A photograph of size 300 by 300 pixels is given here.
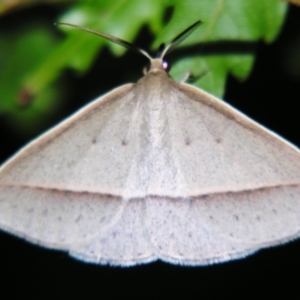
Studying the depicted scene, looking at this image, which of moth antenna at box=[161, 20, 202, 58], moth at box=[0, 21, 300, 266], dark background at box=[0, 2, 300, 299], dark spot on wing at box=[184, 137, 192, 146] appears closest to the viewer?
moth at box=[0, 21, 300, 266]

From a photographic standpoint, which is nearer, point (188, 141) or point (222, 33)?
point (188, 141)

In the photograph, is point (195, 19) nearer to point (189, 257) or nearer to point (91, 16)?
point (91, 16)

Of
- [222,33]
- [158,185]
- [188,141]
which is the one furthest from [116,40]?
[158,185]

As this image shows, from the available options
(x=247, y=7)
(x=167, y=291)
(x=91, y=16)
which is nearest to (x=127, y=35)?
(x=91, y=16)

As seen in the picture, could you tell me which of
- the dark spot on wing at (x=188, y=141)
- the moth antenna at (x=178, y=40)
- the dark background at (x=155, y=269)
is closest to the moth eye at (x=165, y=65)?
the moth antenna at (x=178, y=40)

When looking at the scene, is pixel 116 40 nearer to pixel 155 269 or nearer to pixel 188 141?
pixel 188 141

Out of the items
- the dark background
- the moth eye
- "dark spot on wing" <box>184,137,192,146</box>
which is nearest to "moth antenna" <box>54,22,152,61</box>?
the moth eye

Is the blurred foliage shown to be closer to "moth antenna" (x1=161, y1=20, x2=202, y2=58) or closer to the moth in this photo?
"moth antenna" (x1=161, y1=20, x2=202, y2=58)

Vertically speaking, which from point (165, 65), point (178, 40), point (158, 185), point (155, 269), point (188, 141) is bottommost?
point (155, 269)

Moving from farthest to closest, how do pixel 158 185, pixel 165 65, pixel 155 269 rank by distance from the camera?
1. pixel 155 269
2. pixel 165 65
3. pixel 158 185
